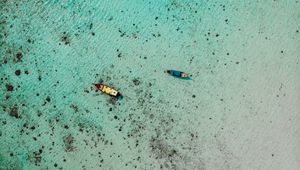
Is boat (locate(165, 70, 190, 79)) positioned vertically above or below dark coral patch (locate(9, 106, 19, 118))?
above

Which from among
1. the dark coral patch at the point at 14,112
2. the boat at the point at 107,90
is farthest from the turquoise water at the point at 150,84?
the boat at the point at 107,90

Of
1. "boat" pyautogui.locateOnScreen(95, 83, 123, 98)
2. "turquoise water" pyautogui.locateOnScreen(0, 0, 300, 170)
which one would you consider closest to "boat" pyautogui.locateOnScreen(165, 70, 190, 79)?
"turquoise water" pyautogui.locateOnScreen(0, 0, 300, 170)

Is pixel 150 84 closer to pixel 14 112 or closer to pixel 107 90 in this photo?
pixel 107 90

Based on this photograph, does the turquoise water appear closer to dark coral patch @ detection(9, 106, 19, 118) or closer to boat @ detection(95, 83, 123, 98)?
dark coral patch @ detection(9, 106, 19, 118)

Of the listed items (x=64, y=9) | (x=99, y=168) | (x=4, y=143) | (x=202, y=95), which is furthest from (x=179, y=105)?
(x=4, y=143)

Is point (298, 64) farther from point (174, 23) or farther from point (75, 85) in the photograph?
point (75, 85)

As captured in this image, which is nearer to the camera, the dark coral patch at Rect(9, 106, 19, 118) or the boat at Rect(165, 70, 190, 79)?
the boat at Rect(165, 70, 190, 79)

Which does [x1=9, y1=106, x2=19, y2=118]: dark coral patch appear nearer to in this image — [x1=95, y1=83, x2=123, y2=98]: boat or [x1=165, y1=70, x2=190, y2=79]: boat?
[x1=95, y1=83, x2=123, y2=98]: boat

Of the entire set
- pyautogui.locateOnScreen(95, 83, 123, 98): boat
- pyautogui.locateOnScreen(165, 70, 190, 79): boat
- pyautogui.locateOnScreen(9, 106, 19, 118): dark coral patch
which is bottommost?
pyautogui.locateOnScreen(9, 106, 19, 118): dark coral patch

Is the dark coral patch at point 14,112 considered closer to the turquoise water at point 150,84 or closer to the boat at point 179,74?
the turquoise water at point 150,84
